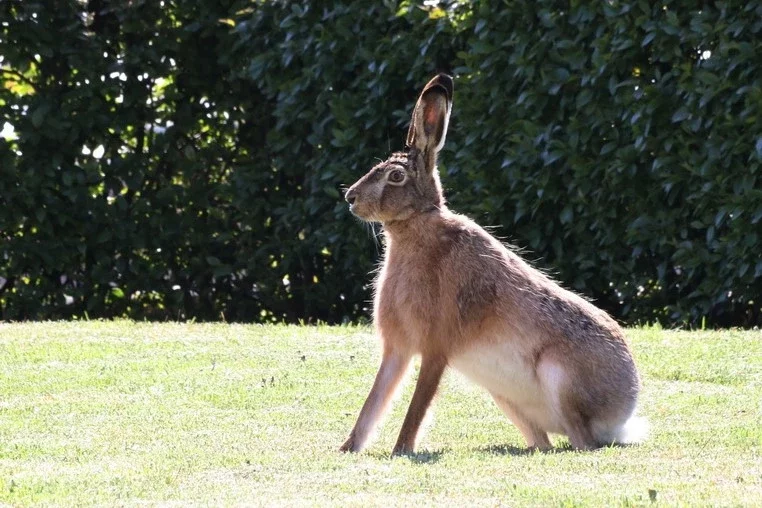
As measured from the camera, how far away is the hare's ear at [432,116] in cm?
577

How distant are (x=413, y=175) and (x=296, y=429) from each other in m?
1.32

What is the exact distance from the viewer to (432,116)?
5812 millimetres

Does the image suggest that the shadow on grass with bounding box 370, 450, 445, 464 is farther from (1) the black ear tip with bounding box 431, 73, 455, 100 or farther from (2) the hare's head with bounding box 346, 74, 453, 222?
(1) the black ear tip with bounding box 431, 73, 455, 100

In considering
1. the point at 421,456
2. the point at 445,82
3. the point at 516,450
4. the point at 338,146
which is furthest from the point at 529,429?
the point at 338,146

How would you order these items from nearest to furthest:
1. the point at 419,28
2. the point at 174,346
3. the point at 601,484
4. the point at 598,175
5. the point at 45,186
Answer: the point at 601,484 → the point at 174,346 → the point at 598,175 → the point at 419,28 → the point at 45,186

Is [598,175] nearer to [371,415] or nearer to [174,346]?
[174,346]

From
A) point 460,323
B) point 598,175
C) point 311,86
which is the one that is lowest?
point 460,323

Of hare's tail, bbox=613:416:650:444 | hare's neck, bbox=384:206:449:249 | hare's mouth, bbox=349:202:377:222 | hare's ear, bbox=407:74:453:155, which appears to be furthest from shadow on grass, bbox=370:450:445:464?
hare's ear, bbox=407:74:453:155

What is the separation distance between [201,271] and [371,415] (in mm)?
6300

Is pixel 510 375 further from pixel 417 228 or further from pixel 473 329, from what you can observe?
pixel 417 228

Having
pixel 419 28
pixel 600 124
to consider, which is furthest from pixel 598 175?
pixel 419 28

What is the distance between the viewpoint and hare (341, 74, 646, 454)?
18.5 feet

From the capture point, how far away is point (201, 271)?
11828 millimetres

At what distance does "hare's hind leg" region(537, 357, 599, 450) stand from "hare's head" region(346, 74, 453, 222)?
0.92 m
